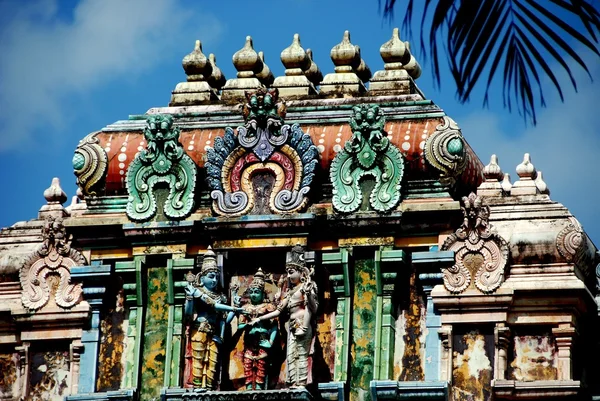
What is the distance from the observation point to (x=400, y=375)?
18.4 meters

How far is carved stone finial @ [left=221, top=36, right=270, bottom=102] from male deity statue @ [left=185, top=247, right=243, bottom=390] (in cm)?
335

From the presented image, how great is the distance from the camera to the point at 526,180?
20031mm

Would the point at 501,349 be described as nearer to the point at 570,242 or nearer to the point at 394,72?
the point at 570,242

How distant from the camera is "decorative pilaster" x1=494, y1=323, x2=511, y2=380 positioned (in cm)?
A: 1817

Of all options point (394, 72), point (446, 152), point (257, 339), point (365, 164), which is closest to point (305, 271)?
point (257, 339)

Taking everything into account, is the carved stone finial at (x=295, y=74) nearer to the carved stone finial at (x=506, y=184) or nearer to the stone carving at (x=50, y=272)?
the carved stone finial at (x=506, y=184)

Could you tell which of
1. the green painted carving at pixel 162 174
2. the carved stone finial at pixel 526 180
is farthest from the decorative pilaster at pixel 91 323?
the carved stone finial at pixel 526 180

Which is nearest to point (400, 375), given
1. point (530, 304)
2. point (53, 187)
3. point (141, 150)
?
point (530, 304)

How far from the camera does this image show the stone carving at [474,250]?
18547 mm

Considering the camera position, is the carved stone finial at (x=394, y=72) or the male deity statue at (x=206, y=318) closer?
the male deity statue at (x=206, y=318)

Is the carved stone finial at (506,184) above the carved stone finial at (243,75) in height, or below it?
below

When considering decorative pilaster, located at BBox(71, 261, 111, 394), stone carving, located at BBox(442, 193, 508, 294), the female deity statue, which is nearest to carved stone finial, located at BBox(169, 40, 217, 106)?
decorative pilaster, located at BBox(71, 261, 111, 394)

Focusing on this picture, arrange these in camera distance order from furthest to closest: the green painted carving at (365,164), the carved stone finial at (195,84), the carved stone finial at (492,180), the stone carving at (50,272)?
1. the carved stone finial at (195,84)
2. the stone carving at (50,272)
3. the carved stone finial at (492,180)
4. the green painted carving at (365,164)

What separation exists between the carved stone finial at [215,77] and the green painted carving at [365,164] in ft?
12.3
